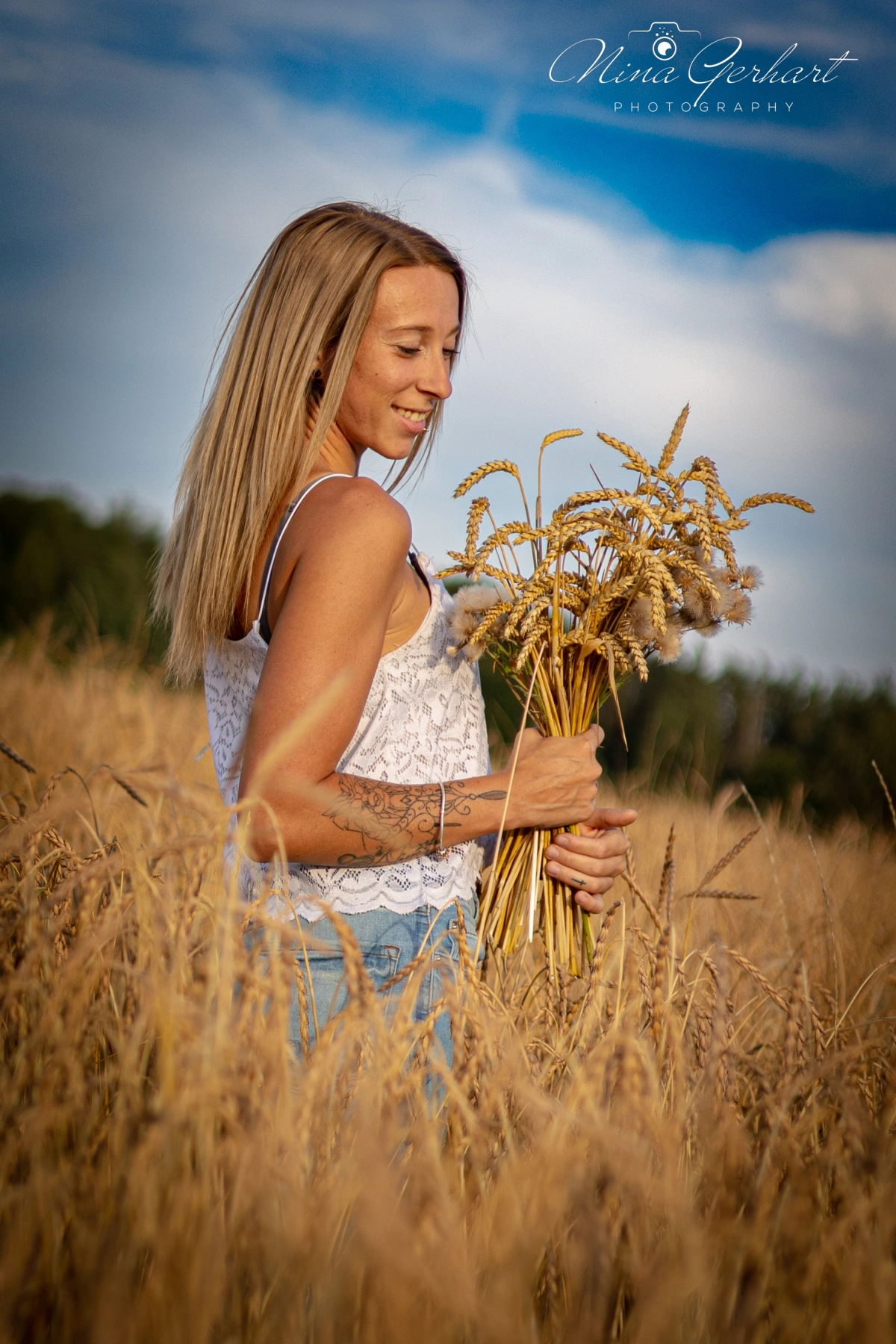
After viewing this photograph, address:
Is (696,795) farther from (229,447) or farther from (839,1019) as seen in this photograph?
(229,447)

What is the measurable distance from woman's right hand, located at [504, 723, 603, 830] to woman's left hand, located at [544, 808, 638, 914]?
0.19ft

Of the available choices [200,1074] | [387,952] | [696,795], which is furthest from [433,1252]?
[696,795]

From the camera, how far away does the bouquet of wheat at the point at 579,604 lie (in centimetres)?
178

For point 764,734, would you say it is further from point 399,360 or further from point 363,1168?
point 363,1168

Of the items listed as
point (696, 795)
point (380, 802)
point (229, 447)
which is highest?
point (229, 447)

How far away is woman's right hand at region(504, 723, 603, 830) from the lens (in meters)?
1.75

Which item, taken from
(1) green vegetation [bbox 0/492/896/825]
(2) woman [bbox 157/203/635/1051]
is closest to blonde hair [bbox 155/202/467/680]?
(2) woman [bbox 157/203/635/1051]

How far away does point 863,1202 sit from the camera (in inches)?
40.4

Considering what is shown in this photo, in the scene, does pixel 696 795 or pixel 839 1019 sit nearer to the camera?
pixel 839 1019

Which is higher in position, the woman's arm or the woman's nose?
the woman's nose

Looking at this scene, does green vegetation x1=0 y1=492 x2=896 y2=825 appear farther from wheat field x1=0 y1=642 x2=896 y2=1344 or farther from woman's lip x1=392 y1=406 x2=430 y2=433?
wheat field x1=0 y1=642 x2=896 y2=1344

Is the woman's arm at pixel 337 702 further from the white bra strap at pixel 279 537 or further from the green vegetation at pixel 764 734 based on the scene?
the green vegetation at pixel 764 734

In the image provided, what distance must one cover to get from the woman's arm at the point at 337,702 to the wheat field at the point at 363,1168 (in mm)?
170

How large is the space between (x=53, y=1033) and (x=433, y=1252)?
0.53 meters
